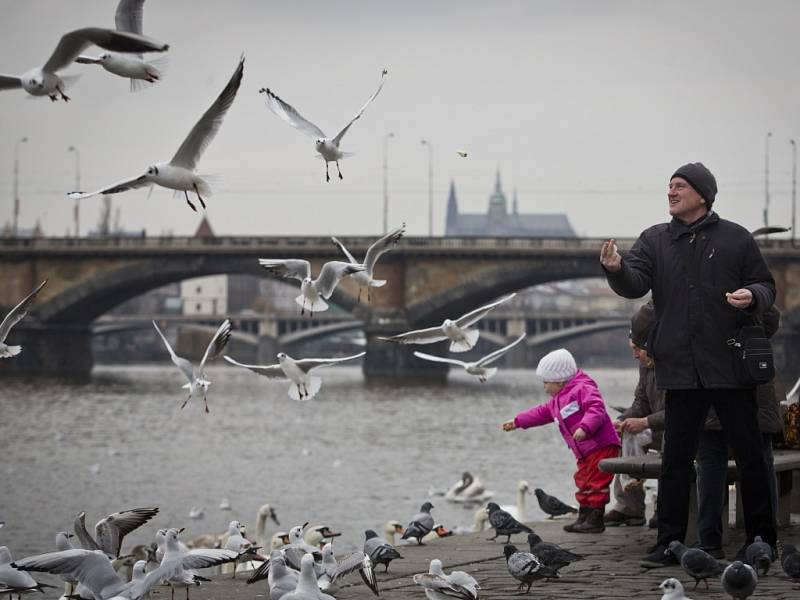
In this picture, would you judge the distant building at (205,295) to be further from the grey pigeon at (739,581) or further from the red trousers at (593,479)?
the grey pigeon at (739,581)

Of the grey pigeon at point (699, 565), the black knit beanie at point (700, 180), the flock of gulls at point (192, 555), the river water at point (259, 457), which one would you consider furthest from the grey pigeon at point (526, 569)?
the river water at point (259, 457)

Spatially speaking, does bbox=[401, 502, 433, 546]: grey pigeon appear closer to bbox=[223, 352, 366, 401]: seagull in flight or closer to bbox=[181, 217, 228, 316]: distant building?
bbox=[223, 352, 366, 401]: seagull in flight

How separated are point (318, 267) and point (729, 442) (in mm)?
56071

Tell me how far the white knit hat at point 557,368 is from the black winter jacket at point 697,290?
172 centimetres

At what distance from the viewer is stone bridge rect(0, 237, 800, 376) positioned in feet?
205

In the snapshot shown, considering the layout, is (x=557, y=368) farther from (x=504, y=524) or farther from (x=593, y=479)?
(x=504, y=524)

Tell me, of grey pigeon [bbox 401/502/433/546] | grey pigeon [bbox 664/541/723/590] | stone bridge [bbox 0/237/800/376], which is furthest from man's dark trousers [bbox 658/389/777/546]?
stone bridge [bbox 0/237/800/376]

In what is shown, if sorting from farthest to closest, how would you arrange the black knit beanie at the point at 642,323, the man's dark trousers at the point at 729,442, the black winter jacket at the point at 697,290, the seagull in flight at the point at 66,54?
the black knit beanie at the point at 642,323 → the man's dark trousers at the point at 729,442 → the black winter jacket at the point at 697,290 → the seagull in flight at the point at 66,54

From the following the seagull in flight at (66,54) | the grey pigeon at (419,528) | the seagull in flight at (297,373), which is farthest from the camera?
the grey pigeon at (419,528)

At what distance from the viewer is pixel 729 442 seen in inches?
307

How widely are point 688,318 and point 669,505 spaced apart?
101 centimetres

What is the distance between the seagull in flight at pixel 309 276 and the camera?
9.02 metres

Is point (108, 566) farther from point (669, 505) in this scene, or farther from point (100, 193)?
point (669, 505)

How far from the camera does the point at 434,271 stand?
2539 inches
